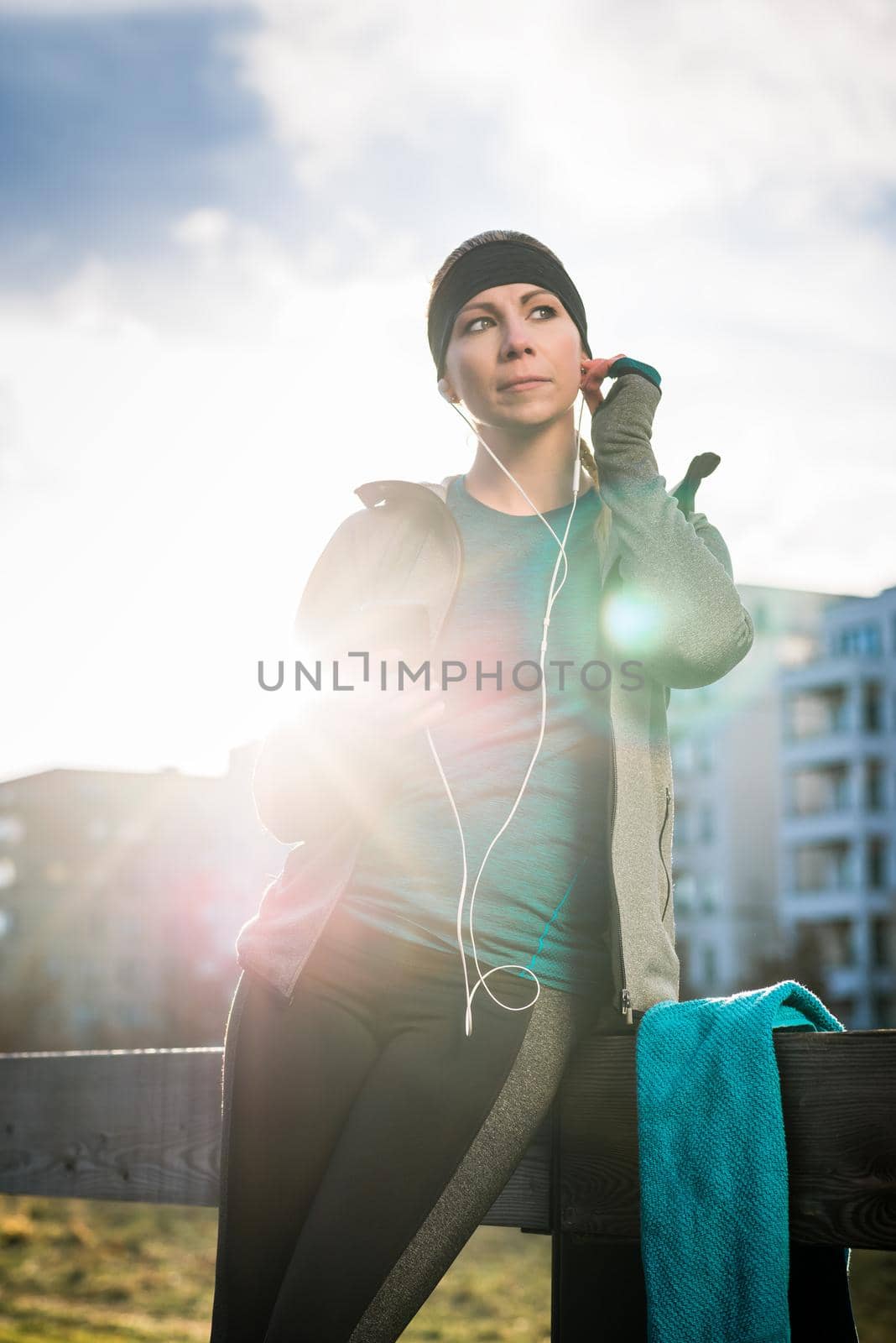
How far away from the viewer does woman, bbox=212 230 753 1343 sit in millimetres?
1996

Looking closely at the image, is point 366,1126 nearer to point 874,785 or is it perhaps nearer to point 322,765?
point 322,765

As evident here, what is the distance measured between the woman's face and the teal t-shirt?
32cm

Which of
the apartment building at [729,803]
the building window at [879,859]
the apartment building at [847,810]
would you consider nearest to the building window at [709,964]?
the apartment building at [729,803]

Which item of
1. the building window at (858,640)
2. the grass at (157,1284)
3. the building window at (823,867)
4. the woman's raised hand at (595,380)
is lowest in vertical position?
the grass at (157,1284)

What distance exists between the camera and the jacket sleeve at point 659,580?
2.22m

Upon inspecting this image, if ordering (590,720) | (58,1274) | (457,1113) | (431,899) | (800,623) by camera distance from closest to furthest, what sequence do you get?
(457,1113) → (431,899) → (590,720) → (58,1274) → (800,623)

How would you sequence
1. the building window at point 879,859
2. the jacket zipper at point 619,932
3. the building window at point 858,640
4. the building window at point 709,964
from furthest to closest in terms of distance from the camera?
the building window at point 858,640
the building window at point 709,964
the building window at point 879,859
the jacket zipper at point 619,932

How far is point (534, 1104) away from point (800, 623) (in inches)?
2583

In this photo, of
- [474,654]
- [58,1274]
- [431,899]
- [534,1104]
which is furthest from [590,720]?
[58,1274]

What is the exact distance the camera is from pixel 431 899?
7.08 feet

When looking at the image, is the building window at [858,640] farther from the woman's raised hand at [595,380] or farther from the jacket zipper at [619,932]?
the jacket zipper at [619,932]

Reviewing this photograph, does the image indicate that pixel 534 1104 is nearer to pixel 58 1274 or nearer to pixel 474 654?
pixel 474 654

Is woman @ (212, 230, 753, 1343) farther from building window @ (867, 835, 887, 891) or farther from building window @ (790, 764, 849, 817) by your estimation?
building window @ (790, 764, 849, 817)

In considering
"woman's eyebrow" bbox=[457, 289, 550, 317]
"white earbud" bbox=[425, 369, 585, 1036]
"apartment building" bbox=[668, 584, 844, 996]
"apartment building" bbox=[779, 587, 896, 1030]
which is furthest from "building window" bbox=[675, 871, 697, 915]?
"woman's eyebrow" bbox=[457, 289, 550, 317]
